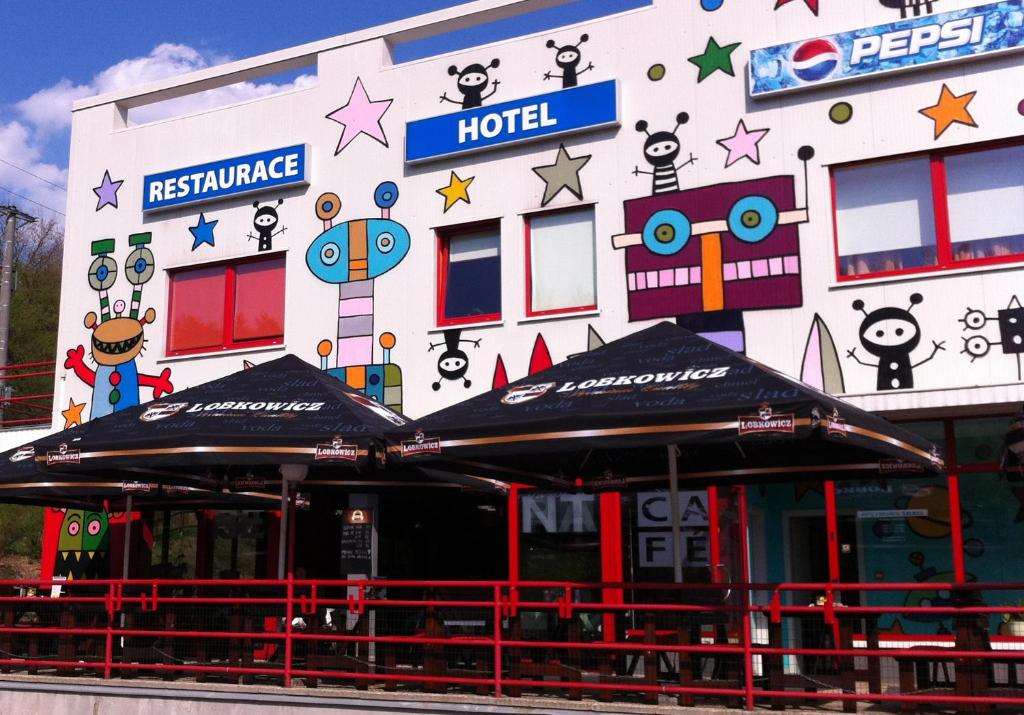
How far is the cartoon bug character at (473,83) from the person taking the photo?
13.6 m

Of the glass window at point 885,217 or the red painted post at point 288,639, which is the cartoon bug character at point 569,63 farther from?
the red painted post at point 288,639

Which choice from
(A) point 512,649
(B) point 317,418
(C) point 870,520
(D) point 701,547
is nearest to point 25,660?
(B) point 317,418

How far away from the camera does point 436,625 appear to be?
9805mm

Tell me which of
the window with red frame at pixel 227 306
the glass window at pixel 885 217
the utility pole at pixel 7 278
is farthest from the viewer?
the utility pole at pixel 7 278

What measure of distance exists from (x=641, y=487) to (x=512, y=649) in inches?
97.7

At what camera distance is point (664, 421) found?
8109 mm

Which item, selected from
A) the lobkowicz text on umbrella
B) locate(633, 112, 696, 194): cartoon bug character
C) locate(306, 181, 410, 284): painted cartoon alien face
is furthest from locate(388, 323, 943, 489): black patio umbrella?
locate(306, 181, 410, 284): painted cartoon alien face

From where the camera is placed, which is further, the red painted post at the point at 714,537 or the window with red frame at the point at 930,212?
the red painted post at the point at 714,537

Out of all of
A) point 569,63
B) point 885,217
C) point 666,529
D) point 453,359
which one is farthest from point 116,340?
point 885,217

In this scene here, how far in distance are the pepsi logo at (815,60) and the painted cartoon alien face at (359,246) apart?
196 inches

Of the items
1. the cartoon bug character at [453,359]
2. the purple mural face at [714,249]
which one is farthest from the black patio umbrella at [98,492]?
the purple mural face at [714,249]

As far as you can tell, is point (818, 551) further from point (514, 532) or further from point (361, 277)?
point (361, 277)

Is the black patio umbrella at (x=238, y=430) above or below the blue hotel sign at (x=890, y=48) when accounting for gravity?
below

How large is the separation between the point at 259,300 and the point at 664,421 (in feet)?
26.6
